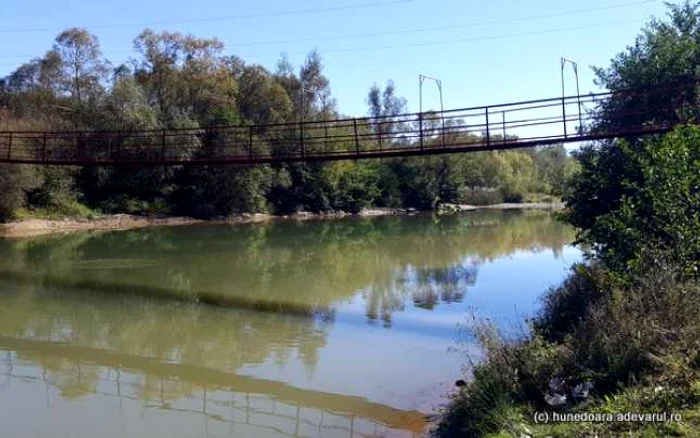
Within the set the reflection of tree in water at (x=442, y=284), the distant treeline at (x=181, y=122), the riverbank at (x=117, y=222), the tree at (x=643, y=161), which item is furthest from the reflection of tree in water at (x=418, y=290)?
the riverbank at (x=117, y=222)

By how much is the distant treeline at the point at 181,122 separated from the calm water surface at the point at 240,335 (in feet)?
39.3

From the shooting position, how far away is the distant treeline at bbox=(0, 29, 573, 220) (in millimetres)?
37344

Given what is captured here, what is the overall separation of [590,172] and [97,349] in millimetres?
9544

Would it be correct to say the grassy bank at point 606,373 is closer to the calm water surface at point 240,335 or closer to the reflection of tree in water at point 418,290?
the calm water surface at point 240,335

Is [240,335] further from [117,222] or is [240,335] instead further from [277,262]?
[117,222]

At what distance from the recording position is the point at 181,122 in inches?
1623

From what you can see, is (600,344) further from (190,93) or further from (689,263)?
(190,93)

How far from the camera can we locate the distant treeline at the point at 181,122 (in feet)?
123

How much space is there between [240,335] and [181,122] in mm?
32517

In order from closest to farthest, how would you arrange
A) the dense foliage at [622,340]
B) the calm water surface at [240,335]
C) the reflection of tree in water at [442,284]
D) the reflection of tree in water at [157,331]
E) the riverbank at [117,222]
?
the dense foliage at [622,340], the calm water surface at [240,335], the reflection of tree in water at [157,331], the reflection of tree in water at [442,284], the riverbank at [117,222]

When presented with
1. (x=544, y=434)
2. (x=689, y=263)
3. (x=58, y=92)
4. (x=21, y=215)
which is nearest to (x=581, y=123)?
(x=689, y=263)

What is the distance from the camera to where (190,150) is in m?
38.4

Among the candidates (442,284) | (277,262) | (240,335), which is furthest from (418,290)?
(277,262)

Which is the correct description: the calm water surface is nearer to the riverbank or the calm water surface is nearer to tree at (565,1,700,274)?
tree at (565,1,700,274)
